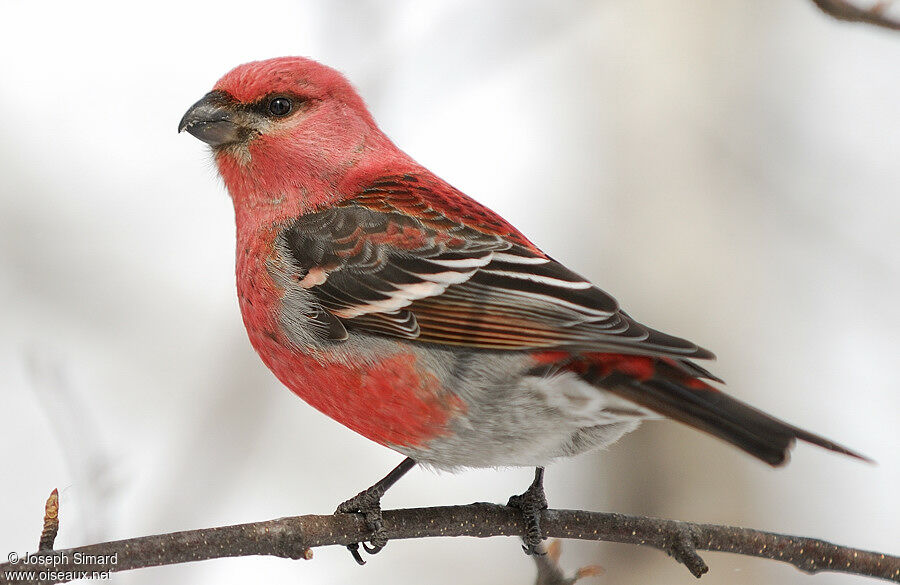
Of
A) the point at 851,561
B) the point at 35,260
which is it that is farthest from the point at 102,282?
the point at 851,561

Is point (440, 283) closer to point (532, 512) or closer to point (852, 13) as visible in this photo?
point (532, 512)

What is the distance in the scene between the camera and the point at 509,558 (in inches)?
229

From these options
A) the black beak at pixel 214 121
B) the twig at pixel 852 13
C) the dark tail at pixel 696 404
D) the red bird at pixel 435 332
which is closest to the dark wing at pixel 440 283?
the red bird at pixel 435 332

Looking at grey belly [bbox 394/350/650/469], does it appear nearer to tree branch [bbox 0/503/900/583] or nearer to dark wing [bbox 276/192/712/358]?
dark wing [bbox 276/192/712/358]

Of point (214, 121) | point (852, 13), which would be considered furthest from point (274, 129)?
point (852, 13)

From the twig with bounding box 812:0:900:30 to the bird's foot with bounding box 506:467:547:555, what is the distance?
1860mm

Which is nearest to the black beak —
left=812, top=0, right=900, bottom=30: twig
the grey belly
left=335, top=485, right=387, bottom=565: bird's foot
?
the grey belly

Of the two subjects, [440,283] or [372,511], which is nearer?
[372,511]

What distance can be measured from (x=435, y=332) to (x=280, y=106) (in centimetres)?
125

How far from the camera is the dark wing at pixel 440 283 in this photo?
3066mm

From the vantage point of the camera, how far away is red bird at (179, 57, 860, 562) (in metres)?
3.00

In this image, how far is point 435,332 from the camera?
3184 mm

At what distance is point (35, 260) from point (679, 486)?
14.5 feet

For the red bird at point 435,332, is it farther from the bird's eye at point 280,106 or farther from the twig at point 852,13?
the twig at point 852,13
